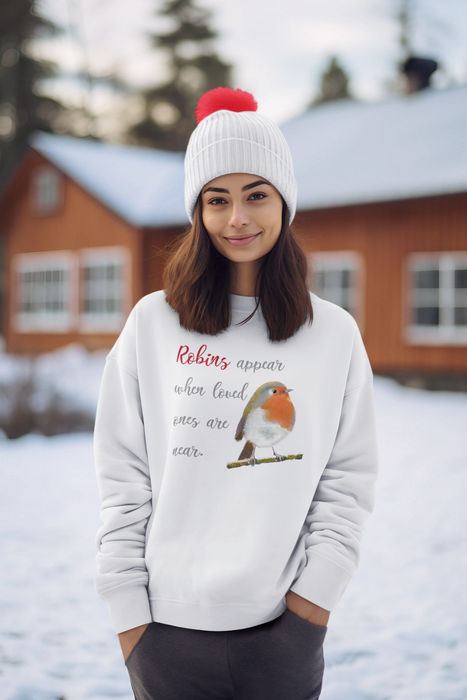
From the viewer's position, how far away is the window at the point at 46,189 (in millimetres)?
14820

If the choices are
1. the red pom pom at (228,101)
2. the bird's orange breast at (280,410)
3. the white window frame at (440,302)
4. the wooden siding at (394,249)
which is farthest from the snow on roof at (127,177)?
the bird's orange breast at (280,410)

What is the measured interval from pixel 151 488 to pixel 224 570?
0.91ft

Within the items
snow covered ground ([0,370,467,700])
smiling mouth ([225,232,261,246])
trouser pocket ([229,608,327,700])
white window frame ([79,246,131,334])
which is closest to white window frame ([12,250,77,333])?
white window frame ([79,246,131,334])

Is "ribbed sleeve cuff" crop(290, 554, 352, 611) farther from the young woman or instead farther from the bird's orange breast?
the bird's orange breast

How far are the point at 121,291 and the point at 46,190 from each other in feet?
11.8

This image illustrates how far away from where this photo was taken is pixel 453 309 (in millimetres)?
10289

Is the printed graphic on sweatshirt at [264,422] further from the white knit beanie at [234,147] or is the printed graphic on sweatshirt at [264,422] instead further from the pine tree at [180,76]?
the pine tree at [180,76]

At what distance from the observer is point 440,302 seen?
10.4 metres

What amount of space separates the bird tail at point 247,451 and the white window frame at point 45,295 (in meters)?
13.3

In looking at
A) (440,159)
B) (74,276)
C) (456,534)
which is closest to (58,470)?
(456,534)

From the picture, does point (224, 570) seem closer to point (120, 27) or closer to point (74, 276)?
point (74, 276)

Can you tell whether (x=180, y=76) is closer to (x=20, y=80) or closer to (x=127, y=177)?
(x=20, y=80)

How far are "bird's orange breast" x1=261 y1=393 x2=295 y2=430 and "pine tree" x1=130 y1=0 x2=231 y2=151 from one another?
80.7ft

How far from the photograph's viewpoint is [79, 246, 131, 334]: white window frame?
1348 centimetres
